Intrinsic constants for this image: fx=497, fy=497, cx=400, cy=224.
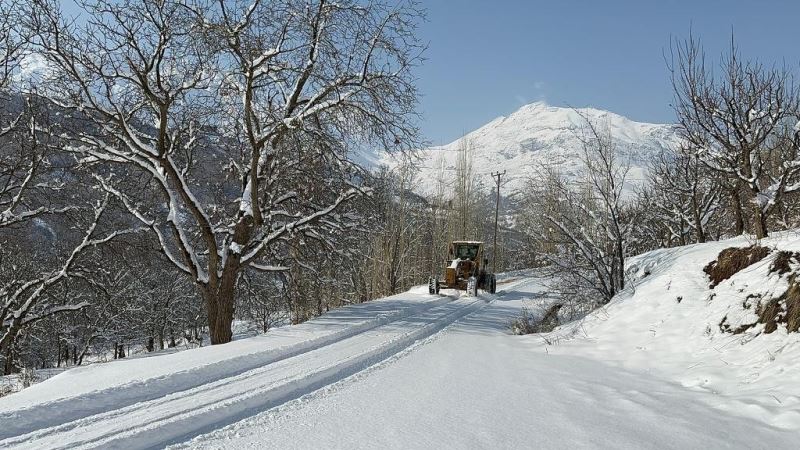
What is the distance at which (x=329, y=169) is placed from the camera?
13.2 metres

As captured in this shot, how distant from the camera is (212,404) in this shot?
493 cm

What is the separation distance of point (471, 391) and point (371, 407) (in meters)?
1.27

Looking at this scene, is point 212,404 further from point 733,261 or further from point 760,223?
point 760,223

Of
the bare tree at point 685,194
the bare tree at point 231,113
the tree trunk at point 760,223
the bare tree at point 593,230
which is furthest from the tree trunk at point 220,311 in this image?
the bare tree at point 685,194

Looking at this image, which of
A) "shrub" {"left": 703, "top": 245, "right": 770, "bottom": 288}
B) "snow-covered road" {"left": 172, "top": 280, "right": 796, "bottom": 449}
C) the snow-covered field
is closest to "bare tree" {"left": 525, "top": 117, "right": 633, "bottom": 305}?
the snow-covered field

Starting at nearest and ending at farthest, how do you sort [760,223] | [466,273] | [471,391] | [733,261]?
[471,391]
[733,261]
[760,223]
[466,273]

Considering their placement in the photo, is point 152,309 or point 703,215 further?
point 152,309

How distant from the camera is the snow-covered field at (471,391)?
3.99 meters

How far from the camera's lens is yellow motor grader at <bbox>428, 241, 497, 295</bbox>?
78.3 ft

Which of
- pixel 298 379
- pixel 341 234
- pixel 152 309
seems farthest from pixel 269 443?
pixel 152 309

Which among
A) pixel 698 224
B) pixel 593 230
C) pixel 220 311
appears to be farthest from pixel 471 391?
pixel 698 224

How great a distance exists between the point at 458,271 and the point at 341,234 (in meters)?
12.6

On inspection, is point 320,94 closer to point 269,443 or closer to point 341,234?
point 341,234

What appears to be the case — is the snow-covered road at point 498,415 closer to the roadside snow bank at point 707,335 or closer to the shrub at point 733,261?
the roadside snow bank at point 707,335
